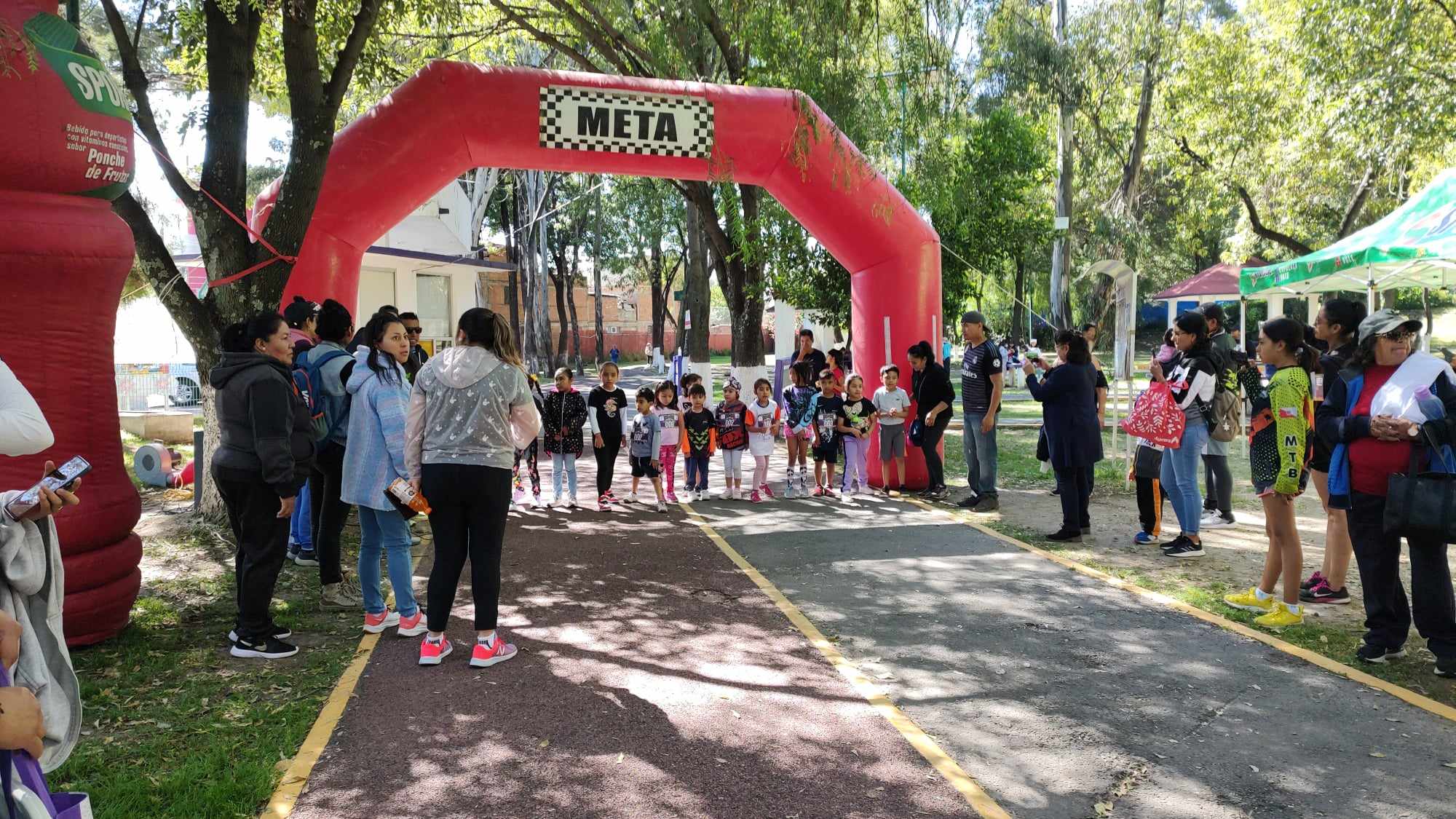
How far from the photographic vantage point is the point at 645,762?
13.1 ft

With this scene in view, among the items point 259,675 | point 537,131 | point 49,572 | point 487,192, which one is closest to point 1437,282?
point 537,131

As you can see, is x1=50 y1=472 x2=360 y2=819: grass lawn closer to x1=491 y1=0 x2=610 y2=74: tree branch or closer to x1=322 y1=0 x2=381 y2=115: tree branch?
x1=322 y1=0 x2=381 y2=115: tree branch

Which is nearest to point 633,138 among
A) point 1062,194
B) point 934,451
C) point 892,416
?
point 892,416

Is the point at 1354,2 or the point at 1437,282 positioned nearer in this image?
the point at 1437,282

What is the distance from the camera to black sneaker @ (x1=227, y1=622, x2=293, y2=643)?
546 cm

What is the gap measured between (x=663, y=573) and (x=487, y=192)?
23.5m

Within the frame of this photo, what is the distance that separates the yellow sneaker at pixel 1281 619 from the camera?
5.82 m

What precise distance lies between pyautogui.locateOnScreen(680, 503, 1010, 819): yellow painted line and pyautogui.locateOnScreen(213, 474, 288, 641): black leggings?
2902 millimetres

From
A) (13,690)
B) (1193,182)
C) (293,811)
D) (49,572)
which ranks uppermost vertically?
(1193,182)

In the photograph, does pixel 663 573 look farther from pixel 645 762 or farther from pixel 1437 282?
pixel 1437 282

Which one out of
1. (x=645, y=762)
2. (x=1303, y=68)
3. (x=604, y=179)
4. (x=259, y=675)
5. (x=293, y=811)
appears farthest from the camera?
(x=604, y=179)

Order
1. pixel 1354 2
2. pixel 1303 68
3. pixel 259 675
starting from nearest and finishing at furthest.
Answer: pixel 259 675 → pixel 1354 2 → pixel 1303 68

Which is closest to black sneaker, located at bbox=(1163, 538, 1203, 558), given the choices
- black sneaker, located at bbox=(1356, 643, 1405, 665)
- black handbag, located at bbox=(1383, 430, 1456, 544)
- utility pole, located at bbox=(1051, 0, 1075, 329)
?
black sneaker, located at bbox=(1356, 643, 1405, 665)

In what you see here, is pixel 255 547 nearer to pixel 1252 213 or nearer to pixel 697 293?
pixel 697 293
